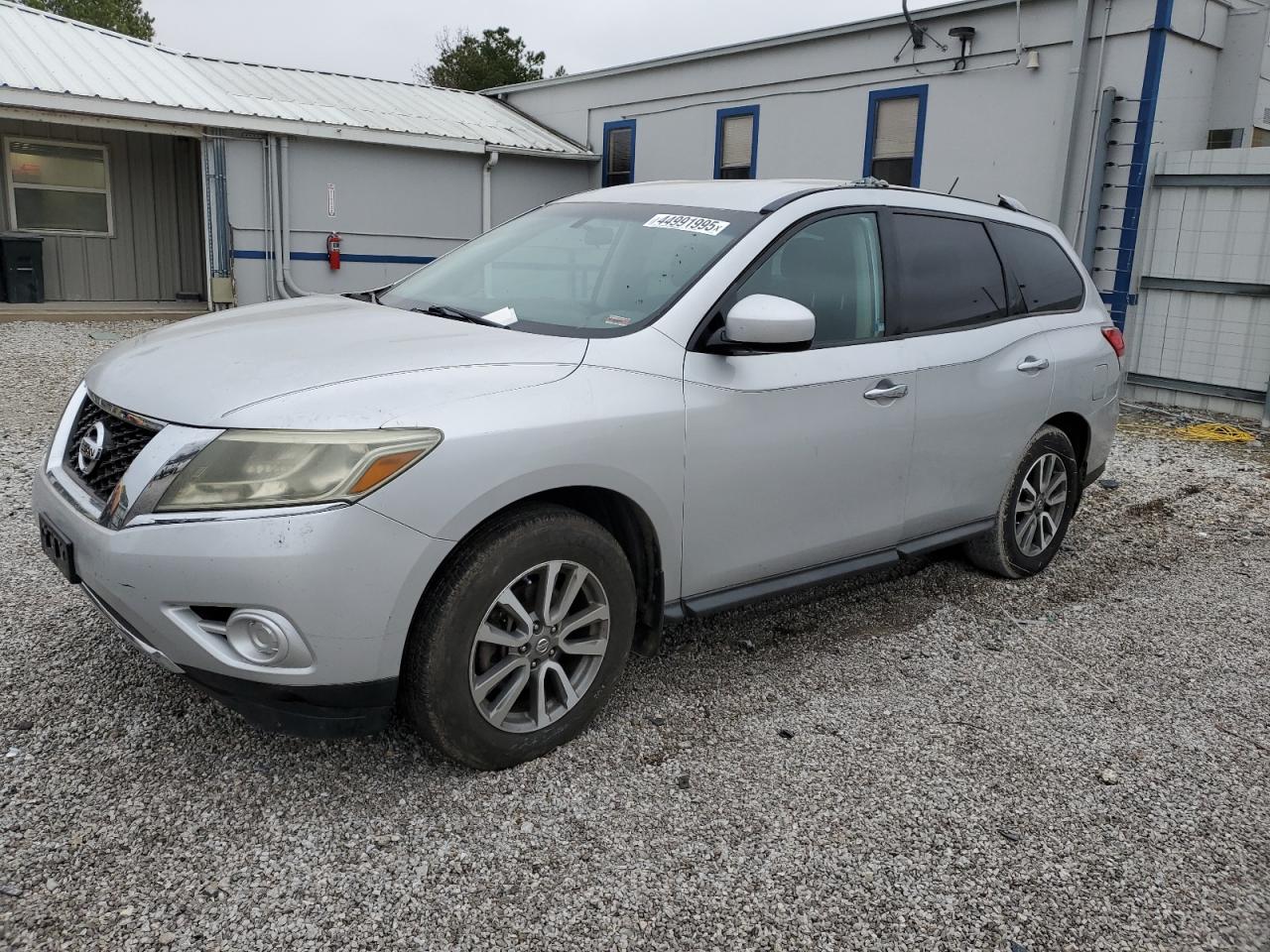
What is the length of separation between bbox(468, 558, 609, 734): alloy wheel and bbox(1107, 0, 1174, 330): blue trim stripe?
9.72 m

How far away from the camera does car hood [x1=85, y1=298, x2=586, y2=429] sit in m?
2.62

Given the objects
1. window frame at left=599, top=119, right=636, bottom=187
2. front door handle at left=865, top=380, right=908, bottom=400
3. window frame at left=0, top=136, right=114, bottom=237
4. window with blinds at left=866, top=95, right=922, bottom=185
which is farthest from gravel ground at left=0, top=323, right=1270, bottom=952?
window frame at left=599, top=119, right=636, bottom=187

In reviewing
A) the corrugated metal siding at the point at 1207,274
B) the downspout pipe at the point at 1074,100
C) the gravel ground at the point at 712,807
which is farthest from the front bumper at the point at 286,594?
the downspout pipe at the point at 1074,100

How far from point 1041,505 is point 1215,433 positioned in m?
5.66

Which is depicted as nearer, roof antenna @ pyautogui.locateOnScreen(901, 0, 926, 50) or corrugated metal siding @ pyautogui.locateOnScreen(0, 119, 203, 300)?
roof antenna @ pyautogui.locateOnScreen(901, 0, 926, 50)

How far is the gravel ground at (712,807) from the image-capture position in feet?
8.00

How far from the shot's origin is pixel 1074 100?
1116 cm

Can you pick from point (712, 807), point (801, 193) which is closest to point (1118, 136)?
point (801, 193)

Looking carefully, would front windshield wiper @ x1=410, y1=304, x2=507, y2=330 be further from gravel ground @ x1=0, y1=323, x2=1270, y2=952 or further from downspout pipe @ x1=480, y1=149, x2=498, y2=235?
downspout pipe @ x1=480, y1=149, x2=498, y2=235

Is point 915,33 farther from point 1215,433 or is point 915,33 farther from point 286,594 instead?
point 286,594

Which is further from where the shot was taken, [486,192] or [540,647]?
[486,192]

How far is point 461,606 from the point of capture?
2.72 metres

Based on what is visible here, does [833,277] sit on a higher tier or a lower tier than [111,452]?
higher

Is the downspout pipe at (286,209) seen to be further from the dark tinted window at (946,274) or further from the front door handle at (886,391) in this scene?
the front door handle at (886,391)
